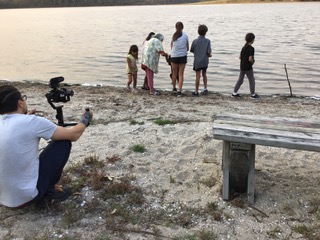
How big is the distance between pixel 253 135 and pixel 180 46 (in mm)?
6747

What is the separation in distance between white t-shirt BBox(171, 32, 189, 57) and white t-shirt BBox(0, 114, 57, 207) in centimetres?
699

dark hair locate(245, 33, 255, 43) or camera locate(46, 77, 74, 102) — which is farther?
dark hair locate(245, 33, 255, 43)

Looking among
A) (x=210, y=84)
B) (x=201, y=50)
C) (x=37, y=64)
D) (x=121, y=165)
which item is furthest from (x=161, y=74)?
(x=121, y=165)

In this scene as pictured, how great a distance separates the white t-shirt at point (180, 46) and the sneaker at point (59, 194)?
21.9 feet

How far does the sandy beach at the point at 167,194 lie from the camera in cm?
388

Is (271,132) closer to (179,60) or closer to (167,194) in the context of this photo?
(167,194)

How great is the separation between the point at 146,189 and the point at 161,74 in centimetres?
1168

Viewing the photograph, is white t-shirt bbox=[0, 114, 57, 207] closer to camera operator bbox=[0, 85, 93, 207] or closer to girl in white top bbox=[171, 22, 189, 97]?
camera operator bbox=[0, 85, 93, 207]

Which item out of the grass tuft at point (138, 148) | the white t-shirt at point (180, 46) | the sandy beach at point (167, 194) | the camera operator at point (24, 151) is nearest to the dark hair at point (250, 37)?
the white t-shirt at point (180, 46)

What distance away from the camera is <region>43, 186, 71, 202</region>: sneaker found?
4207mm

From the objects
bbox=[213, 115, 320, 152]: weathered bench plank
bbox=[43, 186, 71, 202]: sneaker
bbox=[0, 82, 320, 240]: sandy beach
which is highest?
bbox=[213, 115, 320, 152]: weathered bench plank

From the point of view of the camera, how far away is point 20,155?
3.73 m

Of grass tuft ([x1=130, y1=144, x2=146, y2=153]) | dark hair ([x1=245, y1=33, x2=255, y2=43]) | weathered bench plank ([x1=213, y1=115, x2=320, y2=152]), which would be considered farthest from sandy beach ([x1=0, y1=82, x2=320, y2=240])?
dark hair ([x1=245, y1=33, x2=255, y2=43])

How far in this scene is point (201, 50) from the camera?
10328mm
